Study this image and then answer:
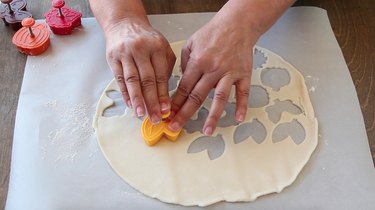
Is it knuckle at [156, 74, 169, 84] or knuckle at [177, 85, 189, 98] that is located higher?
knuckle at [156, 74, 169, 84]

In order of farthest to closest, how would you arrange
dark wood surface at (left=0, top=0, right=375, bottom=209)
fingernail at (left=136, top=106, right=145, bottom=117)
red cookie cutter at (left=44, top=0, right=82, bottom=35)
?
red cookie cutter at (left=44, top=0, right=82, bottom=35), dark wood surface at (left=0, top=0, right=375, bottom=209), fingernail at (left=136, top=106, right=145, bottom=117)

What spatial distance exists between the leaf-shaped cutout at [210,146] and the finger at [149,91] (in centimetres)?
9

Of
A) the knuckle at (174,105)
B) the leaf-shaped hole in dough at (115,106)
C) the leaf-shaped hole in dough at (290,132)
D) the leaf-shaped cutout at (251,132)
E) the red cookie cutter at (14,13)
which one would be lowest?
the leaf-shaped hole in dough at (115,106)

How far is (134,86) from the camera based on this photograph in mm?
739

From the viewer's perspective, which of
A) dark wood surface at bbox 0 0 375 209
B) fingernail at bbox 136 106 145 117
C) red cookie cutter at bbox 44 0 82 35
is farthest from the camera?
red cookie cutter at bbox 44 0 82 35

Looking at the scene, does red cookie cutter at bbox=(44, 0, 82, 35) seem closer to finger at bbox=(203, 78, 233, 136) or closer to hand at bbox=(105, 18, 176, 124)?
hand at bbox=(105, 18, 176, 124)

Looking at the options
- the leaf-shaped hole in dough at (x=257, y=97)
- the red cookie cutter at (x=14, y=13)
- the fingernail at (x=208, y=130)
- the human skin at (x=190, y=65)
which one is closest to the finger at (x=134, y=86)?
the human skin at (x=190, y=65)

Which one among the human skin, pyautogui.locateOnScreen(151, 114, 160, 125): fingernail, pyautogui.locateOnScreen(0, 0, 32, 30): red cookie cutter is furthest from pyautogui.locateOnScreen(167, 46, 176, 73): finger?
pyautogui.locateOnScreen(0, 0, 32, 30): red cookie cutter

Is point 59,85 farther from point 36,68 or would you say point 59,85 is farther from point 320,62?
point 320,62

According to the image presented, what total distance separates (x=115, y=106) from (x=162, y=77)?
0.43 ft

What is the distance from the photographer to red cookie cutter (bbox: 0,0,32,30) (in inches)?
38.1

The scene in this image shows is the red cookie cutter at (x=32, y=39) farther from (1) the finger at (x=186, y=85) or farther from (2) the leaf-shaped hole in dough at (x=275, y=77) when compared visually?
(2) the leaf-shaped hole in dough at (x=275, y=77)

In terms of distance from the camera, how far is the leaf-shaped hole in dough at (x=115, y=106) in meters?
0.84

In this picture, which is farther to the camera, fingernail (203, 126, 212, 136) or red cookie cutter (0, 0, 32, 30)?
red cookie cutter (0, 0, 32, 30)
